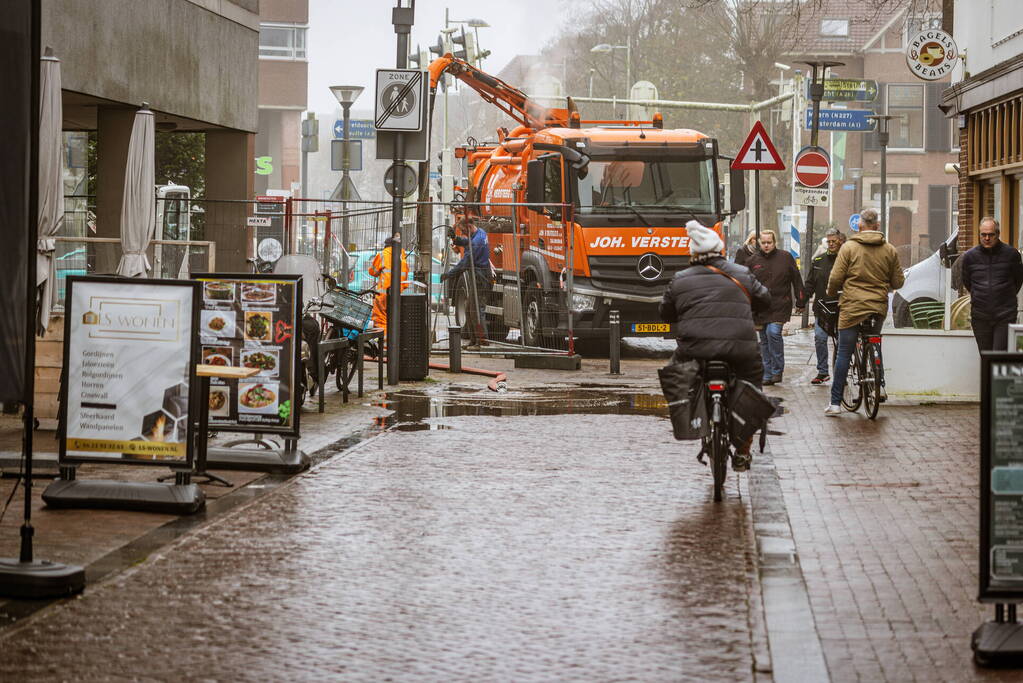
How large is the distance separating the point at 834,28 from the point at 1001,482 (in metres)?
65.6

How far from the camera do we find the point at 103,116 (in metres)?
18.7

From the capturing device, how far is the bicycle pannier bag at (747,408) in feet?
33.0

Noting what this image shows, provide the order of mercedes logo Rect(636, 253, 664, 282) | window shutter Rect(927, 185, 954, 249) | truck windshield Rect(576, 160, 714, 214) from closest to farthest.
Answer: mercedes logo Rect(636, 253, 664, 282), truck windshield Rect(576, 160, 714, 214), window shutter Rect(927, 185, 954, 249)

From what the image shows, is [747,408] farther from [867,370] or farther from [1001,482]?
[867,370]

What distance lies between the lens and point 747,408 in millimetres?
10078

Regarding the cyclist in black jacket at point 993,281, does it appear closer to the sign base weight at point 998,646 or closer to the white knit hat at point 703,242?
the white knit hat at point 703,242

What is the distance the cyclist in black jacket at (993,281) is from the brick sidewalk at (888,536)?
3.00ft

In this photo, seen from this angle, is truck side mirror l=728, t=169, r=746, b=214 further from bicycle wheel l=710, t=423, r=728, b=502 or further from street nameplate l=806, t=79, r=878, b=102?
bicycle wheel l=710, t=423, r=728, b=502

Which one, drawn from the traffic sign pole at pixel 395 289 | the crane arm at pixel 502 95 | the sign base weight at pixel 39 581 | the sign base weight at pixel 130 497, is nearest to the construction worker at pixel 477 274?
the crane arm at pixel 502 95

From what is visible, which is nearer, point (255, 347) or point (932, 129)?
point (255, 347)

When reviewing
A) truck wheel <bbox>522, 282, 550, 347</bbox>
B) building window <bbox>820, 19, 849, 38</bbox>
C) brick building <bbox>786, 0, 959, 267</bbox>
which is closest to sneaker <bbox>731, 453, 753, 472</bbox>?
truck wheel <bbox>522, 282, 550, 347</bbox>

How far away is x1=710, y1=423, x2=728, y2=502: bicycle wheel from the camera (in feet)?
32.8

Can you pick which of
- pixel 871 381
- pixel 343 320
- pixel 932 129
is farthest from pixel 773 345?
pixel 932 129

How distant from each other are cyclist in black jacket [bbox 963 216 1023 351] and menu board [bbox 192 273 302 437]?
697 cm
